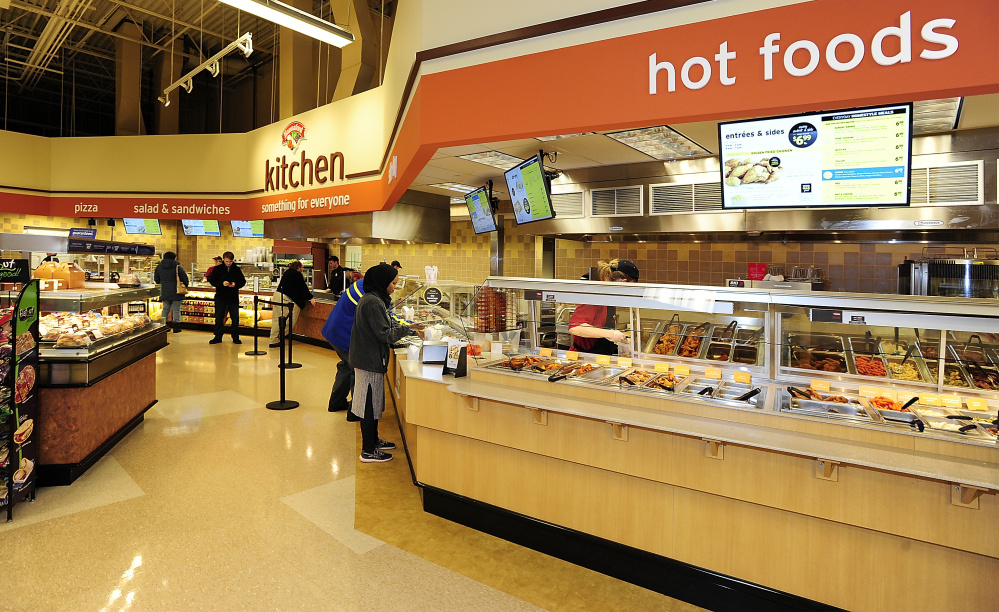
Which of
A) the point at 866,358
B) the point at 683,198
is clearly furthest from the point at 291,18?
the point at 866,358

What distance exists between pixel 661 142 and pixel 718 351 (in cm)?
189

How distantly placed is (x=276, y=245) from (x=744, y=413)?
1117cm

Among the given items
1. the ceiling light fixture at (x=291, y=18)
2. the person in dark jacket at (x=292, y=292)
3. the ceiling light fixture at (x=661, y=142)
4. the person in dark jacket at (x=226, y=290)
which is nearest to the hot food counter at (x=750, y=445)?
the ceiling light fixture at (x=661, y=142)

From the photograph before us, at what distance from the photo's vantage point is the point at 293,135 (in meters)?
8.98

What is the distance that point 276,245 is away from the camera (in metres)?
11.9

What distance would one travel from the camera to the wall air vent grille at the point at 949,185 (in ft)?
13.5

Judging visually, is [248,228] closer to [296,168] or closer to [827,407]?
[296,168]

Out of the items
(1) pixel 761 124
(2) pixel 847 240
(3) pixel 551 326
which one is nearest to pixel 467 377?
(3) pixel 551 326

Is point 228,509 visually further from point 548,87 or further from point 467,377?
point 548,87

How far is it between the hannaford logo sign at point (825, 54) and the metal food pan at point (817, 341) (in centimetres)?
147

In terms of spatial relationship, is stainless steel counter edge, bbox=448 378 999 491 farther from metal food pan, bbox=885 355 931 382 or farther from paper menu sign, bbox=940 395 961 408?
metal food pan, bbox=885 355 931 382

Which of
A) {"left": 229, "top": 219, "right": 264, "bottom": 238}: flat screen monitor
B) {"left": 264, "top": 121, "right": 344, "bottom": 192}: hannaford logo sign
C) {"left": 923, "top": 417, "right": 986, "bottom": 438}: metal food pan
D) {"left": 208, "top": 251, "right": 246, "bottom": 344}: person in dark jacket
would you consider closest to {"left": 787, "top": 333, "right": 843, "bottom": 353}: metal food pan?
{"left": 923, "top": 417, "right": 986, "bottom": 438}: metal food pan

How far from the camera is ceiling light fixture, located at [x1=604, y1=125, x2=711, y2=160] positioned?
14.1 feet

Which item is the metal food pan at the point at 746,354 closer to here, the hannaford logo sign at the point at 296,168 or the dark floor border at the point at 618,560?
the dark floor border at the point at 618,560
